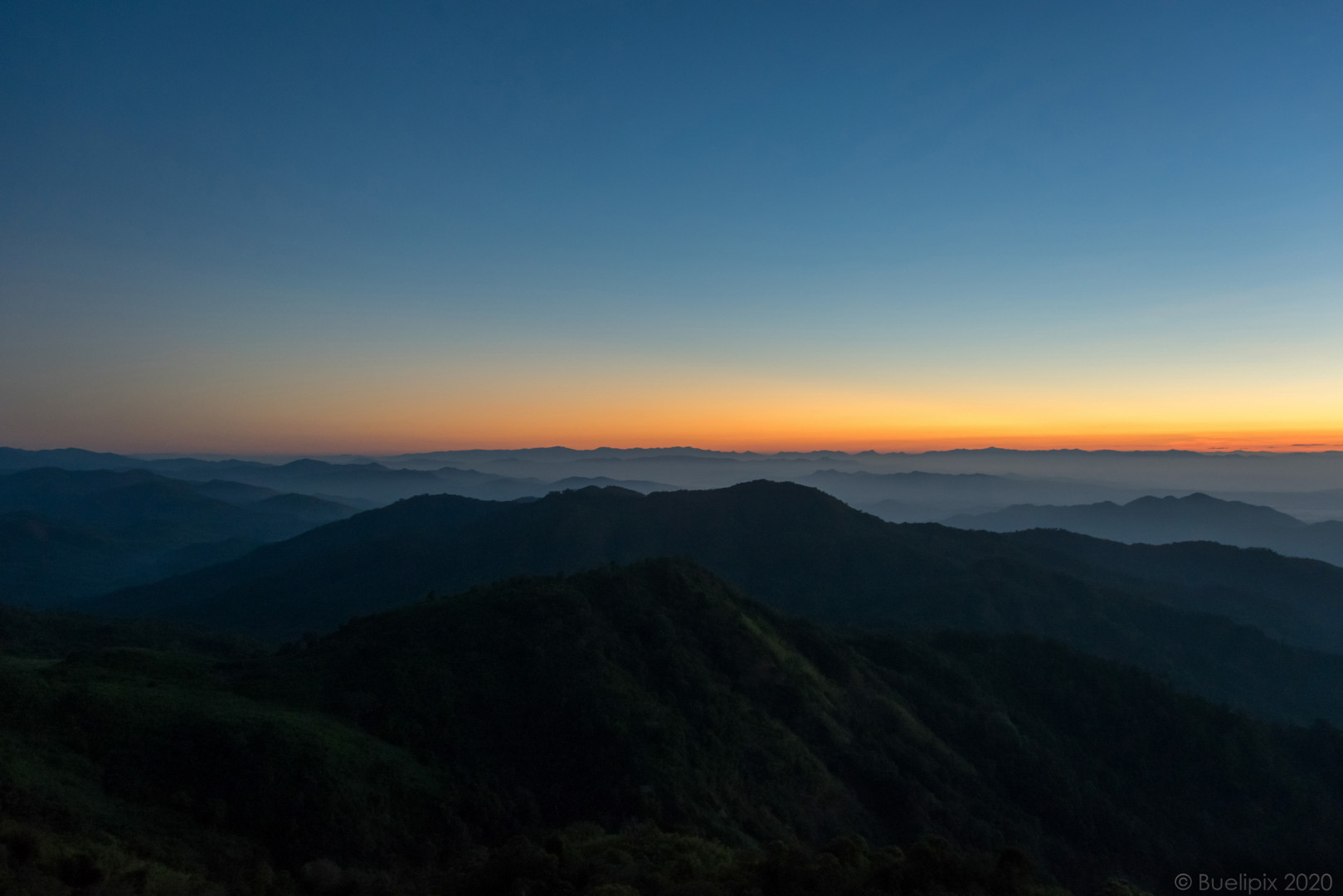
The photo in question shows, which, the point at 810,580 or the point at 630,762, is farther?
the point at 810,580

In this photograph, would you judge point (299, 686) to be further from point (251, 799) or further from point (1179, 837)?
point (1179, 837)

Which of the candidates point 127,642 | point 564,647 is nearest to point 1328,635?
point 564,647

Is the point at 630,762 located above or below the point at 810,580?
above

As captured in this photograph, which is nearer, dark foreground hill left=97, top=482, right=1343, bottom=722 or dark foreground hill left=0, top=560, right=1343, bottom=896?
dark foreground hill left=0, top=560, right=1343, bottom=896

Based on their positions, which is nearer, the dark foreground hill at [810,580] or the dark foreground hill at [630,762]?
the dark foreground hill at [630,762]
